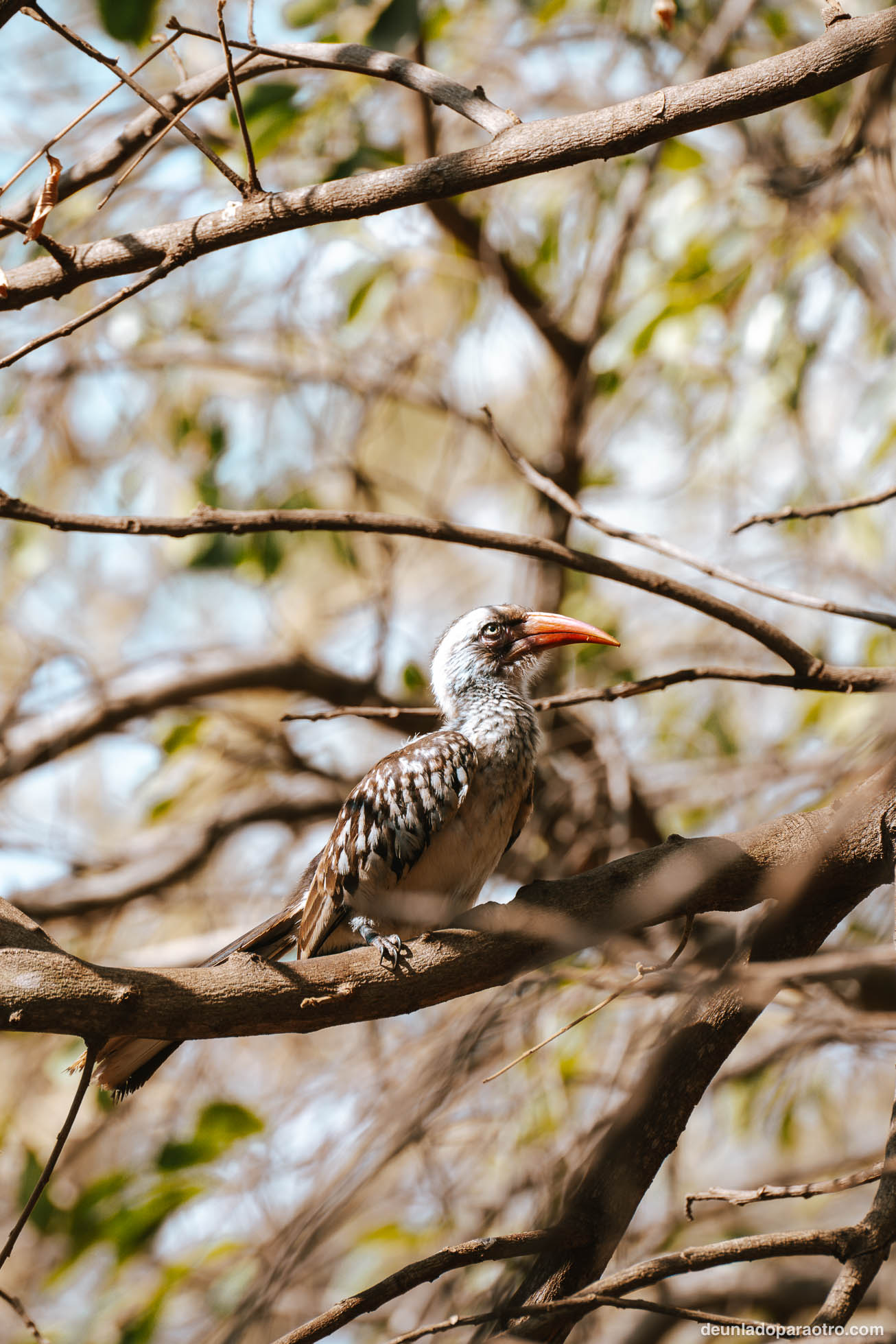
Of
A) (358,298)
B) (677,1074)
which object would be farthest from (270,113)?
(677,1074)

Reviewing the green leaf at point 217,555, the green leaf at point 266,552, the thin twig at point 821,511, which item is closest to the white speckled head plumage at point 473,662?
the green leaf at point 266,552

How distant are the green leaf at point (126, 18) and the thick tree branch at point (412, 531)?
1574mm

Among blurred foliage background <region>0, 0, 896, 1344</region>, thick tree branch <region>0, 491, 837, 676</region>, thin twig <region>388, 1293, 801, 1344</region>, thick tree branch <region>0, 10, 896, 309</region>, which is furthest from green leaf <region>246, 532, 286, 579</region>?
thin twig <region>388, 1293, 801, 1344</region>

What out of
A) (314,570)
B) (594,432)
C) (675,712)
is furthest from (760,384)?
(314,570)

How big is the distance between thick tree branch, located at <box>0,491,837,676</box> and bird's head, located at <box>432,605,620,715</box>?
1.16 meters

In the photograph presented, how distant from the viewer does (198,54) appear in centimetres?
450

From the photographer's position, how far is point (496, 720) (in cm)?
316

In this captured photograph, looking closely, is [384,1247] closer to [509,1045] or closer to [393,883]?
[509,1045]

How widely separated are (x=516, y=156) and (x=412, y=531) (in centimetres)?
67

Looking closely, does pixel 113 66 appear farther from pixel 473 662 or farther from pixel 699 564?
pixel 473 662

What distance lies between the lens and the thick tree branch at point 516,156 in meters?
1.84

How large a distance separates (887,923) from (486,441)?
9.00 ft

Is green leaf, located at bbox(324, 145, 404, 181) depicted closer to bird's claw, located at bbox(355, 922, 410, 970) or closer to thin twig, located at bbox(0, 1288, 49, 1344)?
bird's claw, located at bbox(355, 922, 410, 970)

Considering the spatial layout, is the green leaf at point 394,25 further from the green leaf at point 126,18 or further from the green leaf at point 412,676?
the green leaf at point 412,676
